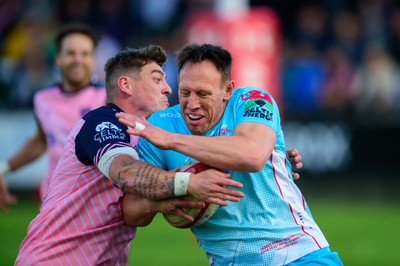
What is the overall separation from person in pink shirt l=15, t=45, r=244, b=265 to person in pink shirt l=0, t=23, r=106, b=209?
2.93 metres

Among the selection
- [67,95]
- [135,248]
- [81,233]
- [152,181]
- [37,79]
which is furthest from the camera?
[37,79]

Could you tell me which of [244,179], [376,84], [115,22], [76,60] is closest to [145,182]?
[244,179]

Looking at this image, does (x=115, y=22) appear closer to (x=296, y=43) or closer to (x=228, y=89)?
(x=296, y=43)

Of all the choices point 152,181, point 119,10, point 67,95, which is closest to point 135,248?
point 67,95

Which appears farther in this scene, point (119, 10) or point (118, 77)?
point (119, 10)

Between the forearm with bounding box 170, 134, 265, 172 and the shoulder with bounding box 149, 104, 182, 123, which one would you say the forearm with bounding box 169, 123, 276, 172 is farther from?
the shoulder with bounding box 149, 104, 182, 123

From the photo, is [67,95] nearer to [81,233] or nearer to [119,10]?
[81,233]

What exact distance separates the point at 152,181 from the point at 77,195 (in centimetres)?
68

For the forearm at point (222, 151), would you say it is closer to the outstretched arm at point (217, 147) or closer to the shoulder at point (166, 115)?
the outstretched arm at point (217, 147)

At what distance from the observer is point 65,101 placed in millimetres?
9203

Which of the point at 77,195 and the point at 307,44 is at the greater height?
the point at 307,44

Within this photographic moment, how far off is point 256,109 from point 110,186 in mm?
1197

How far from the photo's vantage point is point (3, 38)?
61.3 ft

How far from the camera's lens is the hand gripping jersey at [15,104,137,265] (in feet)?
18.7
